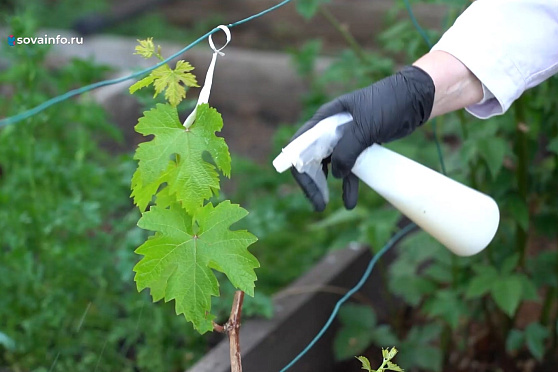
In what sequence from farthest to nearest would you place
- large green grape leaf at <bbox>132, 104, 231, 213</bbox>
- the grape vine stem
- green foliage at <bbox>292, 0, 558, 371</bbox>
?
green foliage at <bbox>292, 0, 558, 371</bbox>
the grape vine stem
large green grape leaf at <bbox>132, 104, 231, 213</bbox>

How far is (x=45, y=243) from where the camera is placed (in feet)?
6.77

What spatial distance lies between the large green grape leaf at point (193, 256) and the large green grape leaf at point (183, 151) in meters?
0.04

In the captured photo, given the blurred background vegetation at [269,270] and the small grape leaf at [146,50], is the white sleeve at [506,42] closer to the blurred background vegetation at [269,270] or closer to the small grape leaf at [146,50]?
the blurred background vegetation at [269,270]

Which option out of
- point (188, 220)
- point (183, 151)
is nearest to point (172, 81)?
point (183, 151)

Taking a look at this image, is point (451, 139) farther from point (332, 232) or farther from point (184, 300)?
point (184, 300)

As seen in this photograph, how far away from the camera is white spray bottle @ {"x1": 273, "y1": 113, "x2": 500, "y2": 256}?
1.44 metres

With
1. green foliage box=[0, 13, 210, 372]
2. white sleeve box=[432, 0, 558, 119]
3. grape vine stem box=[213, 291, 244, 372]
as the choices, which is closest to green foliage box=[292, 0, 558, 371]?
white sleeve box=[432, 0, 558, 119]

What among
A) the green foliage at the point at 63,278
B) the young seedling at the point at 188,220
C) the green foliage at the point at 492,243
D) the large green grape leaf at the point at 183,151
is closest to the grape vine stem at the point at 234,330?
the young seedling at the point at 188,220

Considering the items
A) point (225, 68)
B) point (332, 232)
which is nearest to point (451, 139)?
point (332, 232)

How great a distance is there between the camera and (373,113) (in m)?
1.45

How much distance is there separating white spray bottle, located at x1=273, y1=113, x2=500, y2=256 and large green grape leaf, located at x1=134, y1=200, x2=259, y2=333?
253 millimetres

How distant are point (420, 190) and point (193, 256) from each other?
49 centimetres

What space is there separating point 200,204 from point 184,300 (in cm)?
16

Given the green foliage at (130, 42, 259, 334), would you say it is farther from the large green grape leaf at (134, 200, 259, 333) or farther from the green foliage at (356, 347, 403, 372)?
the green foliage at (356, 347, 403, 372)
